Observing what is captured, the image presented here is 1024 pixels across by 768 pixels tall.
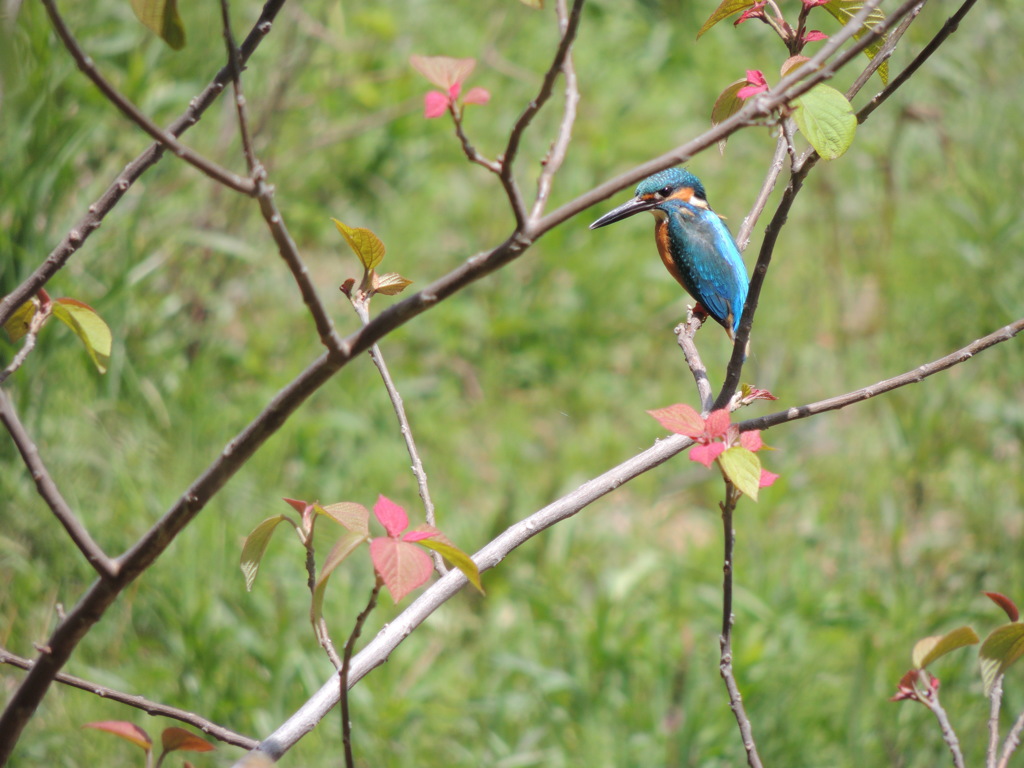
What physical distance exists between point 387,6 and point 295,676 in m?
2.69

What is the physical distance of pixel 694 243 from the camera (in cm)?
224

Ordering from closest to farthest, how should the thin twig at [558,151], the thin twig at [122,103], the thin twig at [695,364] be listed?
the thin twig at [122,103], the thin twig at [558,151], the thin twig at [695,364]

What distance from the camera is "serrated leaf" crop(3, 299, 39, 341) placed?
1053 millimetres

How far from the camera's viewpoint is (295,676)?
2176 mm

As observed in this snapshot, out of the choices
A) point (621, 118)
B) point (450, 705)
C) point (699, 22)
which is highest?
point (699, 22)

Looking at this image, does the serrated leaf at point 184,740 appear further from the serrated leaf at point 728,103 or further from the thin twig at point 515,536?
the serrated leaf at point 728,103

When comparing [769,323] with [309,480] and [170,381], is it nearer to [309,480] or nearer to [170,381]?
[309,480]

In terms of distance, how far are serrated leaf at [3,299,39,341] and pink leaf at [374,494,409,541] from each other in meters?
0.46

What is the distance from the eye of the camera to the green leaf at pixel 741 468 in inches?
34.7

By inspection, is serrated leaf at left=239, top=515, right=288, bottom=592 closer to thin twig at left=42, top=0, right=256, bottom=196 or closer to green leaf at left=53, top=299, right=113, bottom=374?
green leaf at left=53, top=299, right=113, bottom=374

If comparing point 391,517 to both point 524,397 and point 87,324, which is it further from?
point 524,397

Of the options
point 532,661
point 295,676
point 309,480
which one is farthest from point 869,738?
point 309,480

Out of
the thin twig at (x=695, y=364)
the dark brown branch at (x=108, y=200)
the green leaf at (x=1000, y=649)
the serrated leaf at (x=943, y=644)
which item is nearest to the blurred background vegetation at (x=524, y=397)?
the dark brown branch at (x=108, y=200)

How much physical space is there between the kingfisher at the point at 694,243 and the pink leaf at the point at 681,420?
1078 millimetres
